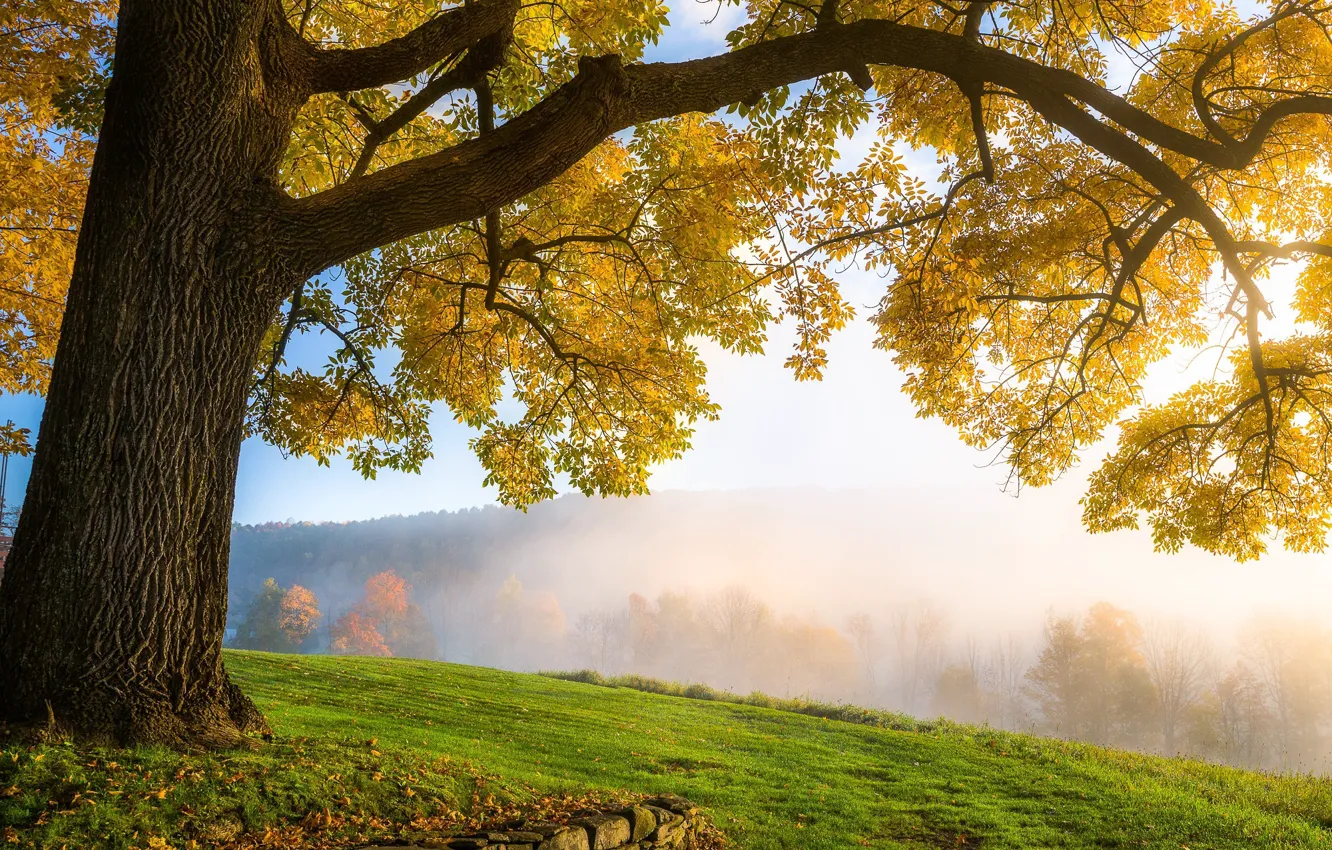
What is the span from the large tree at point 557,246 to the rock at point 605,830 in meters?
2.43

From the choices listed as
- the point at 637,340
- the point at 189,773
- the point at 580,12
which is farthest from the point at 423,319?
the point at 189,773

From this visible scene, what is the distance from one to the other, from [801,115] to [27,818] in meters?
8.01

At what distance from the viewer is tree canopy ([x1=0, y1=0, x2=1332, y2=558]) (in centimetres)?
690

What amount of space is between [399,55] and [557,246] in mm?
3922

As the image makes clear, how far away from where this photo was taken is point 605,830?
5.02 m

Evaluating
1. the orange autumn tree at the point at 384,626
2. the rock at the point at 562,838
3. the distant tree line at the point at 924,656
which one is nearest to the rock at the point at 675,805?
the rock at the point at 562,838

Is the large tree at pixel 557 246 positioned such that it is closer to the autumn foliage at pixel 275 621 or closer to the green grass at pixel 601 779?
the green grass at pixel 601 779

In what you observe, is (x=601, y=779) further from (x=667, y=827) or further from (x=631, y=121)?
(x=631, y=121)

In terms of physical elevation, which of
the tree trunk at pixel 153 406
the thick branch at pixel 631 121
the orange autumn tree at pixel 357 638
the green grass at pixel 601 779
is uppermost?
the thick branch at pixel 631 121

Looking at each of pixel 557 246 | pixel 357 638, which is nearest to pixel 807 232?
pixel 557 246

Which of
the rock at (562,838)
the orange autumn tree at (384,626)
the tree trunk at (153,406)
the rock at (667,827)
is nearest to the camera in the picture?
the tree trunk at (153,406)

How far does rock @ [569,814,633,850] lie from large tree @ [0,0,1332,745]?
243 centimetres

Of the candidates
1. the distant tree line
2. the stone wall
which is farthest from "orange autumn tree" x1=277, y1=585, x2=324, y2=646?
the stone wall

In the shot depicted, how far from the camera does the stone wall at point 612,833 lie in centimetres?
409
